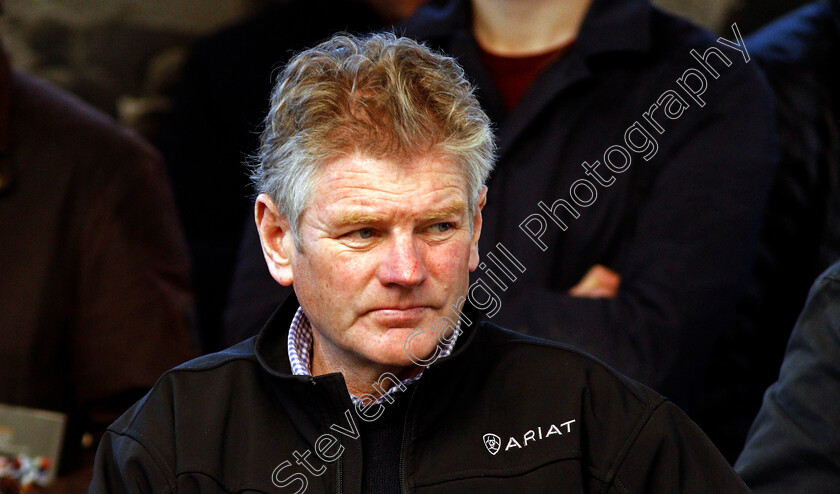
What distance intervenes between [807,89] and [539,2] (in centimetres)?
80

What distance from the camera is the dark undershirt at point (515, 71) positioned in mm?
3051

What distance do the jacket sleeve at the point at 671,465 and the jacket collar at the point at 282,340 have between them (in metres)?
0.34

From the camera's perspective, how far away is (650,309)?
8.87ft

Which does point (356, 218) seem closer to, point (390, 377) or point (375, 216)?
point (375, 216)

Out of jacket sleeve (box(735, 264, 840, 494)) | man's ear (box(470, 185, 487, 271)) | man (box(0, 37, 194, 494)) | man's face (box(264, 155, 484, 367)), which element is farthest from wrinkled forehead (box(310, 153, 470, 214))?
man (box(0, 37, 194, 494))

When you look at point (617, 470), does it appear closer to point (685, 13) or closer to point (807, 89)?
point (807, 89)

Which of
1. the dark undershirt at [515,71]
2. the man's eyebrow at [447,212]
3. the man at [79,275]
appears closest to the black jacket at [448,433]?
the man's eyebrow at [447,212]

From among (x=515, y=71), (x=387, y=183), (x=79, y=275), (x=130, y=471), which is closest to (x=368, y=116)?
(x=387, y=183)

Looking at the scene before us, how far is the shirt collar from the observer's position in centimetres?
209

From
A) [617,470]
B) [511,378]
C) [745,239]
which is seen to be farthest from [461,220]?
[745,239]

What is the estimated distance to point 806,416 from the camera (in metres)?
2.21

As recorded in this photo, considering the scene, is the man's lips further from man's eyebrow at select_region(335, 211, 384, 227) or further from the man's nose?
man's eyebrow at select_region(335, 211, 384, 227)

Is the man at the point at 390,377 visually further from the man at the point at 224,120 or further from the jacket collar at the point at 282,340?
the man at the point at 224,120

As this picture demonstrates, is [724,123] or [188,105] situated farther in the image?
[188,105]
